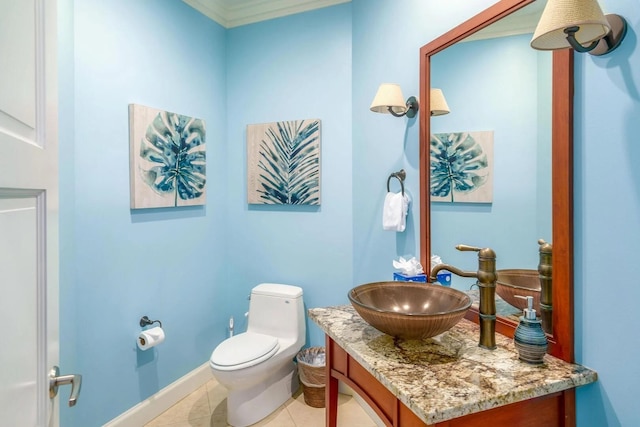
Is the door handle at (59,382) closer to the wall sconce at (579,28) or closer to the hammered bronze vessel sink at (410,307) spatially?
the hammered bronze vessel sink at (410,307)

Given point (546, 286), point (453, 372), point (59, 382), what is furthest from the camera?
point (546, 286)

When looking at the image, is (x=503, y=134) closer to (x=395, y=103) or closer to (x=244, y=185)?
(x=395, y=103)

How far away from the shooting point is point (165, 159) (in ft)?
7.62

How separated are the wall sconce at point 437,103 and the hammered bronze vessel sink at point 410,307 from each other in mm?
811

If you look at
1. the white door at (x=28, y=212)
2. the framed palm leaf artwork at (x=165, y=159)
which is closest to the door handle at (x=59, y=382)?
the white door at (x=28, y=212)

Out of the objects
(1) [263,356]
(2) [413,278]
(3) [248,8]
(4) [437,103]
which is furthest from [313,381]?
(3) [248,8]

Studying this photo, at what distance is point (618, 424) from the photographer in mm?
941

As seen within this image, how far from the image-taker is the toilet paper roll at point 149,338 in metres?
2.08

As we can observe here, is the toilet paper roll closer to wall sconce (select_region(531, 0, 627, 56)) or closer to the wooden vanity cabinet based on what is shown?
the wooden vanity cabinet

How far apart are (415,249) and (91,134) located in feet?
6.07

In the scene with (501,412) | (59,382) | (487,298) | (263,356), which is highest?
(487,298)

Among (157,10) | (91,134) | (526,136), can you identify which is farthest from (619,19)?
(157,10)

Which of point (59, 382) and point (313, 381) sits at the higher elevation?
point (59, 382)

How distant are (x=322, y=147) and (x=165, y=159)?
3.53ft
